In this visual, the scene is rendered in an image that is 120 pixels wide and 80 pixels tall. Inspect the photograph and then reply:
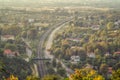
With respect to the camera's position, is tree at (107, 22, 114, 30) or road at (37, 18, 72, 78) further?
tree at (107, 22, 114, 30)

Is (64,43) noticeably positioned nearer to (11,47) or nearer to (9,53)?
(11,47)

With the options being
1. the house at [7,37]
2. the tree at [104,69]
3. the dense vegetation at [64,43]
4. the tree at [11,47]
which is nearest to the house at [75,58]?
the dense vegetation at [64,43]

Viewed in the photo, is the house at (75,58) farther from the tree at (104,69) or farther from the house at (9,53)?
the house at (9,53)

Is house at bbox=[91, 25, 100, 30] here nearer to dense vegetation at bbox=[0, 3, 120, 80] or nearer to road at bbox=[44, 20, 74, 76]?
dense vegetation at bbox=[0, 3, 120, 80]

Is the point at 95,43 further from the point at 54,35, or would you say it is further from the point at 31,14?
the point at 31,14

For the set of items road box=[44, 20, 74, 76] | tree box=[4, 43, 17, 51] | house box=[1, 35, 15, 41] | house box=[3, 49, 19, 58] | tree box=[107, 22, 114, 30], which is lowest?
road box=[44, 20, 74, 76]

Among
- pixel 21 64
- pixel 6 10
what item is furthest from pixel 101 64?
pixel 6 10

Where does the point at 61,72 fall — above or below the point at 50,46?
above

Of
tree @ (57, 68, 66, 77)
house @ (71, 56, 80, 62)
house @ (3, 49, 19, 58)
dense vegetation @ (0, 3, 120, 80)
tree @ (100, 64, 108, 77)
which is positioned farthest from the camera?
house @ (71, 56, 80, 62)

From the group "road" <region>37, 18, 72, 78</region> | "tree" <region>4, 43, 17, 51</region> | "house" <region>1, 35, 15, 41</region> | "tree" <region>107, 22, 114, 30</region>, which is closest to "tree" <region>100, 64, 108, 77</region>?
"road" <region>37, 18, 72, 78</region>

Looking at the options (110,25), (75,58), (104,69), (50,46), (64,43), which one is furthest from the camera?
(110,25)

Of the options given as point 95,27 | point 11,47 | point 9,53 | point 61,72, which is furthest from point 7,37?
point 95,27
